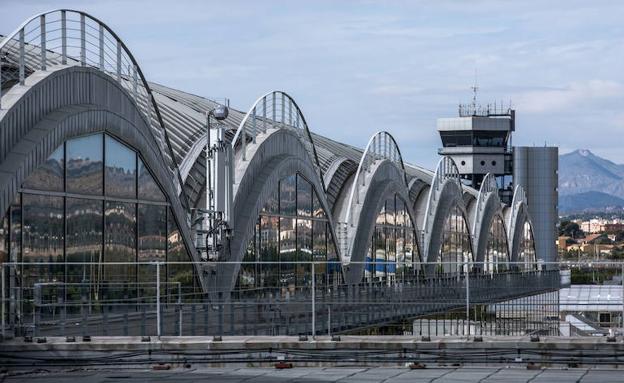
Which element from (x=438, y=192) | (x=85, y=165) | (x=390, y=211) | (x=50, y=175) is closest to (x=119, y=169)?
(x=85, y=165)

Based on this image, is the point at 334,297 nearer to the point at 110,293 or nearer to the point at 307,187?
the point at 110,293

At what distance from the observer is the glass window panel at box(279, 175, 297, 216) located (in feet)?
175

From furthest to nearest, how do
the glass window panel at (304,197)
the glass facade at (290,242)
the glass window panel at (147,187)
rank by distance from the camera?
the glass window panel at (304,197), the glass facade at (290,242), the glass window panel at (147,187)

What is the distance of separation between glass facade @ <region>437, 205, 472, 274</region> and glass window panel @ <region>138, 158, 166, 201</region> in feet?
161

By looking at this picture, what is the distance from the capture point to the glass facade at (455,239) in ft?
298

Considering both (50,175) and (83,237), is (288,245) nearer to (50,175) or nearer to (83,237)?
(83,237)

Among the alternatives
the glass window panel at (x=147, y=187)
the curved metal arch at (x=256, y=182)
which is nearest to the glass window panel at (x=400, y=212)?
the curved metal arch at (x=256, y=182)

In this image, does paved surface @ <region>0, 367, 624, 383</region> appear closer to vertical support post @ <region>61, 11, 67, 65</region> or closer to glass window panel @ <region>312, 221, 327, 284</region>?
vertical support post @ <region>61, 11, 67, 65</region>

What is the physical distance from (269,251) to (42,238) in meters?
19.6

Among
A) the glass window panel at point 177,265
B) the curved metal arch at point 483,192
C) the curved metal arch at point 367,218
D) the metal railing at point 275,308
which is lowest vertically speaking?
the metal railing at point 275,308

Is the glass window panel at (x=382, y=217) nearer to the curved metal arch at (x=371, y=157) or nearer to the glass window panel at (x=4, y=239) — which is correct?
the curved metal arch at (x=371, y=157)

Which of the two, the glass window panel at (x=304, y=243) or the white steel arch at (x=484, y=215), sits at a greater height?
the white steel arch at (x=484, y=215)

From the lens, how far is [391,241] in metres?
75.9

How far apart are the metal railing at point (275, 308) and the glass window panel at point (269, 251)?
539 inches
